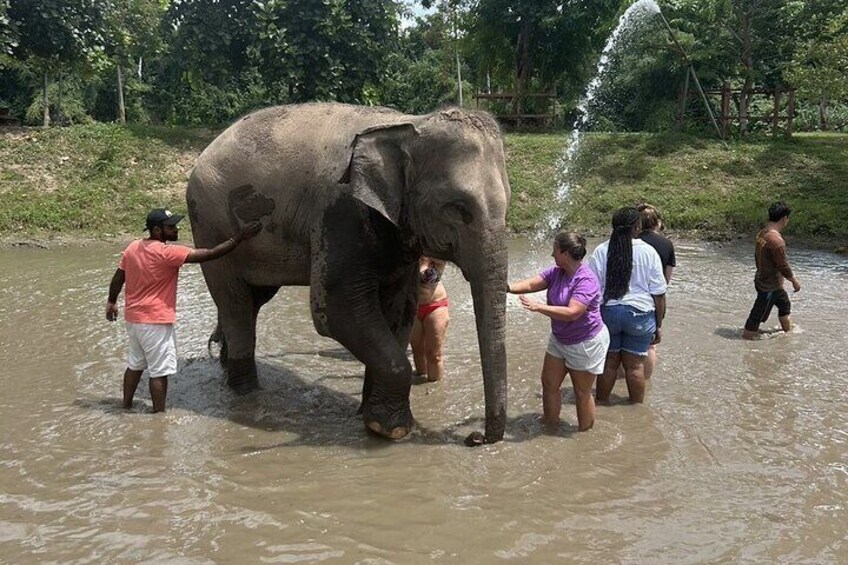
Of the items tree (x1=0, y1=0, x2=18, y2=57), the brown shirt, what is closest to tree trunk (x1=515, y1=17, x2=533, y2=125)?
tree (x1=0, y1=0, x2=18, y2=57)

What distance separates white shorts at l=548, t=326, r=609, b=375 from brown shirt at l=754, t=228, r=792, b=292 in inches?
143

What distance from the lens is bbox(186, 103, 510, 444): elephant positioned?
4.37 m

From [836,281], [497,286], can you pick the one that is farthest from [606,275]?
[836,281]

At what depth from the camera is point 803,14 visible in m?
21.0

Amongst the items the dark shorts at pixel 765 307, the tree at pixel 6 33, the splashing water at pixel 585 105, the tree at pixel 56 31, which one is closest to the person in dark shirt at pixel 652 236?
the dark shorts at pixel 765 307

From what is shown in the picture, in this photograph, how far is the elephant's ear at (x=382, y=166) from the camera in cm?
454

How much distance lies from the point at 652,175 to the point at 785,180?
9.62 ft

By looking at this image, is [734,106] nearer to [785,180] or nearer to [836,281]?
[785,180]

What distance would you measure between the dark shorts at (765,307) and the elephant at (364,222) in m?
4.11

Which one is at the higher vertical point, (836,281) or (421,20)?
(421,20)

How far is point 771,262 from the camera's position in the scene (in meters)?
7.71

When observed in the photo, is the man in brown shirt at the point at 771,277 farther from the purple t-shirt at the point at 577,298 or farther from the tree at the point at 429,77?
the tree at the point at 429,77

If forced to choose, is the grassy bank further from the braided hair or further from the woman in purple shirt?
the woman in purple shirt

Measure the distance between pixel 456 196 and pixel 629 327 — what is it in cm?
188
